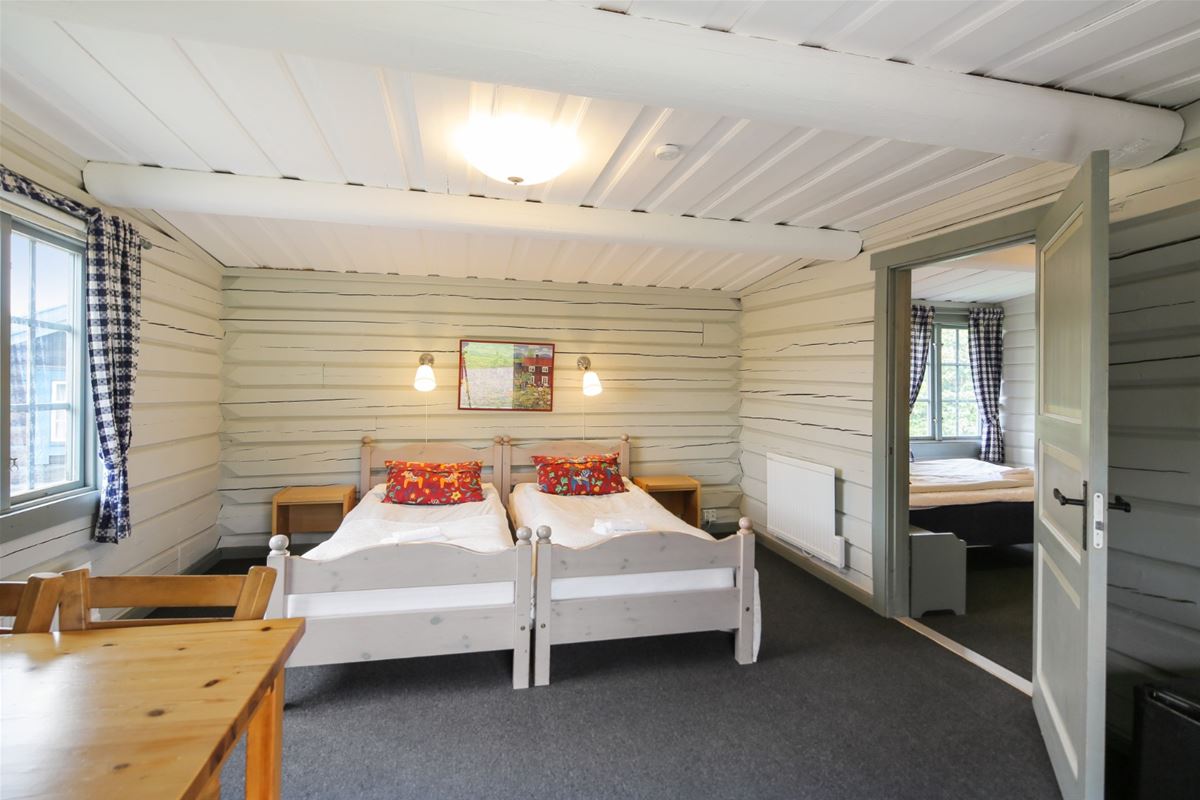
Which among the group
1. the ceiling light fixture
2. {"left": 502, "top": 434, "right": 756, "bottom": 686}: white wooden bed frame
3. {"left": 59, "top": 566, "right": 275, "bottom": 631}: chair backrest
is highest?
the ceiling light fixture

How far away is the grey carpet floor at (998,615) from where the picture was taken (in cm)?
265

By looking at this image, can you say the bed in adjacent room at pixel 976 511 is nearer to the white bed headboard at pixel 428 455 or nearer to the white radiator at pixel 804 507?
the white radiator at pixel 804 507

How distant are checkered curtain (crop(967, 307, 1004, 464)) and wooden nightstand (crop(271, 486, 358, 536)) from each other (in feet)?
20.9

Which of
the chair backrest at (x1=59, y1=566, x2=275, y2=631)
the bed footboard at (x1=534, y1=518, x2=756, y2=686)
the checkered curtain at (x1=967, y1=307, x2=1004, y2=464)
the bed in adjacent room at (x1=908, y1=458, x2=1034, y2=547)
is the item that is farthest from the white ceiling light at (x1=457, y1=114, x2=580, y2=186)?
the checkered curtain at (x1=967, y1=307, x2=1004, y2=464)

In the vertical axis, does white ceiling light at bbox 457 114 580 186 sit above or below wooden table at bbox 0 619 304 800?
above

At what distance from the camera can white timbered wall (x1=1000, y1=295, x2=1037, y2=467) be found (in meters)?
5.69

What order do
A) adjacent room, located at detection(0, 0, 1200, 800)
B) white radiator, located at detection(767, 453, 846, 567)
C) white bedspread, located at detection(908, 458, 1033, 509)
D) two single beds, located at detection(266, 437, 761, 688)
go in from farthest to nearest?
1. white bedspread, located at detection(908, 458, 1033, 509)
2. white radiator, located at detection(767, 453, 846, 567)
3. two single beds, located at detection(266, 437, 761, 688)
4. adjacent room, located at detection(0, 0, 1200, 800)

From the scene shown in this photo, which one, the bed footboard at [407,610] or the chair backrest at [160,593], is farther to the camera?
the bed footboard at [407,610]

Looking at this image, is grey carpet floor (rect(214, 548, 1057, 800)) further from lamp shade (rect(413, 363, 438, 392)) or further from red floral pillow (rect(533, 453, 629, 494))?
lamp shade (rect(413, 363, 438, 392))

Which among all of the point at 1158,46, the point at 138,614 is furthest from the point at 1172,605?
the point at 138,614

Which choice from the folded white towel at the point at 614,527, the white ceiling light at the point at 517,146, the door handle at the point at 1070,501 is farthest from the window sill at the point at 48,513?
the door handle at the point at 1070,501

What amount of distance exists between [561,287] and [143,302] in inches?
106

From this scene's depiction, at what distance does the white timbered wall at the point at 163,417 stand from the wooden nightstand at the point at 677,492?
3138 mm

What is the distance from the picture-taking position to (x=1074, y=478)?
1.63m
